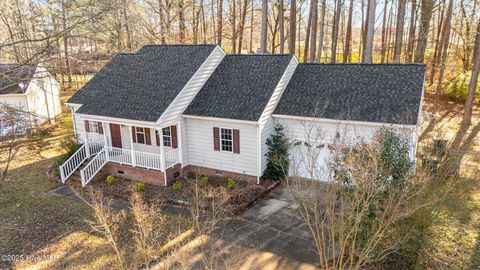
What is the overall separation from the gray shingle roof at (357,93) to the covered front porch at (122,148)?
5.56 metres

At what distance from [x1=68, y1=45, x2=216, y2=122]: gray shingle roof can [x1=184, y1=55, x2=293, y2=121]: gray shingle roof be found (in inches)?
46.3

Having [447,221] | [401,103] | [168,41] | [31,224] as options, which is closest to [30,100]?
[168,41]

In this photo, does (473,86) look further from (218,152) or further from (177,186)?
(177,186)

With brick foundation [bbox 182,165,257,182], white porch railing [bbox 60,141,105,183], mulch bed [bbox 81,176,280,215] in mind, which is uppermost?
white porch railing [bbox 60,141,105,183]

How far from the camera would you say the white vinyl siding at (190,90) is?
15.7 metres

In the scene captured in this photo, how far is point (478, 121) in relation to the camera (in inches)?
946

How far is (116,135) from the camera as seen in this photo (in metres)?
18.6

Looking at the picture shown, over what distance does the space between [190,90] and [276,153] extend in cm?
526

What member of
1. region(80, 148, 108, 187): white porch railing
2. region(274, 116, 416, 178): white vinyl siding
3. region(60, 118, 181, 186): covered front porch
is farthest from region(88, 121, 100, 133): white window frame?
region(274, 116, 416, 178): white vinyl siding

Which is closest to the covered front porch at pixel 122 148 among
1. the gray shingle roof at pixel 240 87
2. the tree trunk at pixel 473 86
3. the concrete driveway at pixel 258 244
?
the gray shingle roof at pixel 240 87

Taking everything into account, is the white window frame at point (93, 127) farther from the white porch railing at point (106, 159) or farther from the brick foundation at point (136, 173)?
the brick foundation at point (136, 173)

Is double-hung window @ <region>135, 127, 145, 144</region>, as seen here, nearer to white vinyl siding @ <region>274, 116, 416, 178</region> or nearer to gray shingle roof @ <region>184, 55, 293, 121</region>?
gray shingle roof @ <region>184, 55, 293, 121</region>

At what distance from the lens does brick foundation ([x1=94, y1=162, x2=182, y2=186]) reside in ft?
53.3

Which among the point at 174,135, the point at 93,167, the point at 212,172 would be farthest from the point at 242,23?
the point at 93,167
